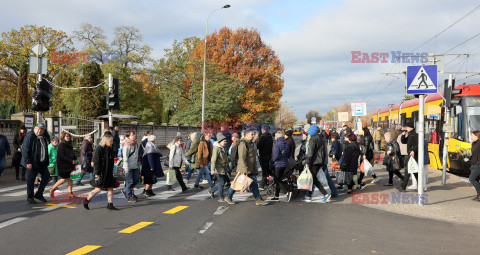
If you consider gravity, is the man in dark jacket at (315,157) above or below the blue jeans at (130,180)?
above

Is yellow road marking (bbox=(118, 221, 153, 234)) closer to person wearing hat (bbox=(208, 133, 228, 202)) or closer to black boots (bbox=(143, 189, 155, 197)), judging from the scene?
person wearing hat (bbox=(208, 133, 228, 202))

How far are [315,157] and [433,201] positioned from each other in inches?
115

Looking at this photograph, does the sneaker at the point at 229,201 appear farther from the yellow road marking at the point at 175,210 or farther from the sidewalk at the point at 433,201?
the sidewalk at the point at 433,201

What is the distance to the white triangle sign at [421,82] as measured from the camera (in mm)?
8867

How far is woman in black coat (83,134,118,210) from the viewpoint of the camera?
321 inches

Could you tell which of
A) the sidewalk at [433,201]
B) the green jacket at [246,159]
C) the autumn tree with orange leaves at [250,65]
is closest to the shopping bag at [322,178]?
the sidewalk at [433,201]

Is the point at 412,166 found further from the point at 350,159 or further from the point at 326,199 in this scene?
the point at 326,199

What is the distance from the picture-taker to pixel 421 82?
8.94m

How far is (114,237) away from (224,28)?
38.3 m

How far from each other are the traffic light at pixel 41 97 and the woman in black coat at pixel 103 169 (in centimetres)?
566

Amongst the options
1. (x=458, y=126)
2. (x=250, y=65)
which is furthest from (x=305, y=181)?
(x=250, y=65)

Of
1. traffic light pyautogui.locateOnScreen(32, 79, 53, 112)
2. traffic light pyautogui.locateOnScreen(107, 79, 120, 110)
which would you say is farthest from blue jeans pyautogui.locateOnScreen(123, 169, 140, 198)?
traffic light pyautogui.locateOnScreen(107, 79, 120, 110)

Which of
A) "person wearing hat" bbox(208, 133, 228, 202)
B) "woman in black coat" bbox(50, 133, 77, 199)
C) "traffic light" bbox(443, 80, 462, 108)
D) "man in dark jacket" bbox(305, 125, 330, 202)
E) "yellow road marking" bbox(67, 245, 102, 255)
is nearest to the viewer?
"yellow road marking" bbox(67, 245, 102, 255)

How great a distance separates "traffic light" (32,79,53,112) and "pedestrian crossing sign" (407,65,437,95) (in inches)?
417
